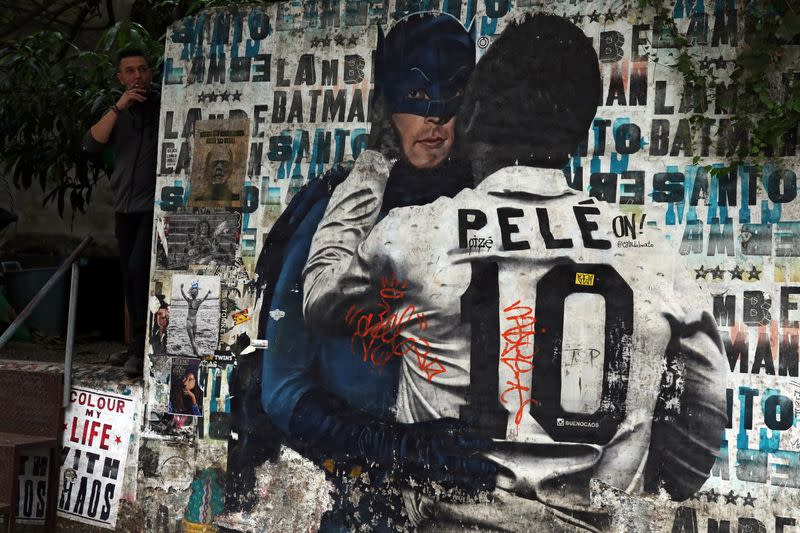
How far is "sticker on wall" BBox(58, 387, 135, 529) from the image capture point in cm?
525

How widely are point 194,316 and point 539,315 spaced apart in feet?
6.75

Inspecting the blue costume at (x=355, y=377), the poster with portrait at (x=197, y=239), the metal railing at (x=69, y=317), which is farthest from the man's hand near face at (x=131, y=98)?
the blue costume at (x=355, y=377)

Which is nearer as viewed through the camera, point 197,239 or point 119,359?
point 197,239

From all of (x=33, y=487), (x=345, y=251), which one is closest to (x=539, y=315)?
(x=345, y=251)

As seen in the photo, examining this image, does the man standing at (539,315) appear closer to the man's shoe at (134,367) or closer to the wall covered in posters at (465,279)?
the wall covered in posters at (465,279)

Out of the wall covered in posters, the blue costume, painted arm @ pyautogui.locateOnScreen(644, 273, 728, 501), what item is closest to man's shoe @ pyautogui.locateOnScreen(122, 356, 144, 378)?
the wall covered in posters

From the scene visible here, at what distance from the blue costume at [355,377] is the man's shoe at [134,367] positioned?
0.74 meters

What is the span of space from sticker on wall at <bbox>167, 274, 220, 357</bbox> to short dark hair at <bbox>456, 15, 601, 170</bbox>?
5.74 feet

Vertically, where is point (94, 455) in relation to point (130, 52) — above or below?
below

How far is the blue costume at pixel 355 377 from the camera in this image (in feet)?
15.4

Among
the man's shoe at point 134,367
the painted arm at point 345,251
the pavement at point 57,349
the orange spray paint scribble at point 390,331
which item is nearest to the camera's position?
the orange spray paint scribble at point 390,331

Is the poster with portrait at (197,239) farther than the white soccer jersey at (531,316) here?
Yes

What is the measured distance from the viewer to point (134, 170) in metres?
5.43

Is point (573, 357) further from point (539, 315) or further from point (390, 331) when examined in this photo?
point (390, 331)
